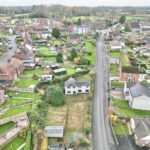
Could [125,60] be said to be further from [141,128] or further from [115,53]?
[141,128]

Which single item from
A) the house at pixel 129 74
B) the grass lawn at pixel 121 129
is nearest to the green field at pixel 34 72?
the house at pixel 129 74

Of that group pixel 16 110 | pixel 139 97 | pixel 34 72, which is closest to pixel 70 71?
pixel 34 72

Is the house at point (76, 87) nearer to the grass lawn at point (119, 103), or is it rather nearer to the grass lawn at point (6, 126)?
the grass lawn at point (119, 103)

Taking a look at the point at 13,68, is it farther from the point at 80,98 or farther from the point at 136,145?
the point at 136,145

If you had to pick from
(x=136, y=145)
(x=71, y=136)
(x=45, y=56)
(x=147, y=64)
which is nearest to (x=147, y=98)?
(x=136, y=145)

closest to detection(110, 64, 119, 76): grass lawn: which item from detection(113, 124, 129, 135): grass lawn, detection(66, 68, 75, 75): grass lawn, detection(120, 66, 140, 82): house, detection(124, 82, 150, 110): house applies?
detection(120, 66, 140, 82): house

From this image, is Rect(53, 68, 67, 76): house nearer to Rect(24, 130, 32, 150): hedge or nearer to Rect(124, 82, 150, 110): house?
Rect(124, 82, 150, 110): house
